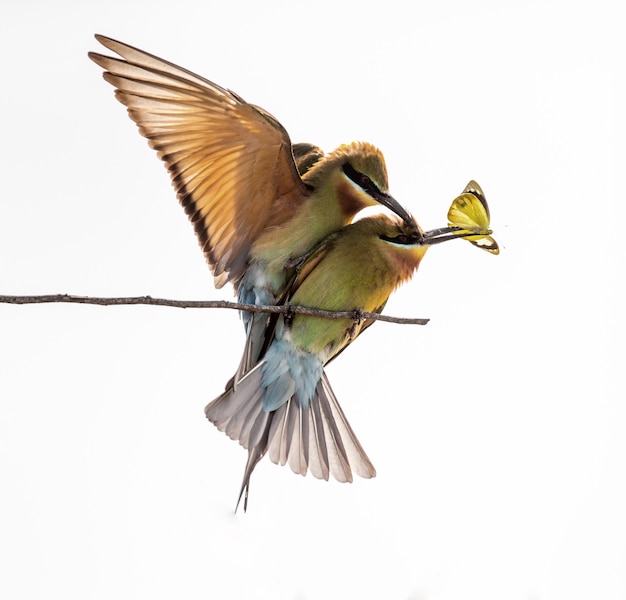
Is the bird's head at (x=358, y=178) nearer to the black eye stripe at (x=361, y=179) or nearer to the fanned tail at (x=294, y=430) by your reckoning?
the black eye stripe at (x=361, y=179)

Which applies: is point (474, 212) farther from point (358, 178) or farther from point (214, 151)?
point (214, 151)

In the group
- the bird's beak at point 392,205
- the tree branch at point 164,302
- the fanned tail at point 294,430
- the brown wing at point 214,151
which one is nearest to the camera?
the tree branch at point 164,302

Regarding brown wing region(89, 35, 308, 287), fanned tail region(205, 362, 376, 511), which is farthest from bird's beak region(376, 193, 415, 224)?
fanned tail region(205, 362, 376, 511)

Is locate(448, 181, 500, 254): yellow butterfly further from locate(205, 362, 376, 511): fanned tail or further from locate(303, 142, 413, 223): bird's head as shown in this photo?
locate(205, 362, 376, 511): fanned tail

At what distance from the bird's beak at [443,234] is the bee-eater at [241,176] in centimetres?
5

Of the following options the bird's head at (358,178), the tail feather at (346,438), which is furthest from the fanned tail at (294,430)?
the bird's head at (358,178)

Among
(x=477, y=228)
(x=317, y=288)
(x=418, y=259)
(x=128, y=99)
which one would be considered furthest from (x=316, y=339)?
(x=128, y=99)

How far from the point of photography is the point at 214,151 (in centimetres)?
125

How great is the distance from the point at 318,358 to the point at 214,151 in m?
0.37

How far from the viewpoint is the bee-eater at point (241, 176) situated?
118 centimetres

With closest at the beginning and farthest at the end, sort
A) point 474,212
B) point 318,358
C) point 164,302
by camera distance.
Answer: point 164,302 < point 474,212 < point 318,358

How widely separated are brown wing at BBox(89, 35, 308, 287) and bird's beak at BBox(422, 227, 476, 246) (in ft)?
0.63

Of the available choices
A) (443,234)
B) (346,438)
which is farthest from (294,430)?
(443,234)

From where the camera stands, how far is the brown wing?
1165 millimetres
